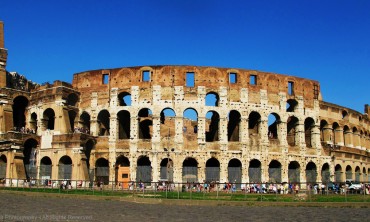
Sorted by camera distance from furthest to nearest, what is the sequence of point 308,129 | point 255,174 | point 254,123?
point 308,129 → point 254,123 → point 255,174

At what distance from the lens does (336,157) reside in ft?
139

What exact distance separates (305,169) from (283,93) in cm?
746

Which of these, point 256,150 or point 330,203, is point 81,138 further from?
point 330,203

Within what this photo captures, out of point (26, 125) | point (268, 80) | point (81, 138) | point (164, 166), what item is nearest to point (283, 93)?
point (268, 80)

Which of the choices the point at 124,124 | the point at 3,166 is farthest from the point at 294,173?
the point at 3,166

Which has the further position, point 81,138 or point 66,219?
point 81,138

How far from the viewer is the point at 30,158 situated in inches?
1479

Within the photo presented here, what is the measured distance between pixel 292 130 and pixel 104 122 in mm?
18331

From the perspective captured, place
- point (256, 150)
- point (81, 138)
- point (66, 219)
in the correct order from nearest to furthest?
point (66, 219)
point (81, 138)
point (256, 150)

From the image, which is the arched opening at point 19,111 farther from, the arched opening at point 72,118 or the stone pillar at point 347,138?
the stone pillar at point 347,138

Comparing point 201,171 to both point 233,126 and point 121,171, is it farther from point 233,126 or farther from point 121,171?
point 121,171

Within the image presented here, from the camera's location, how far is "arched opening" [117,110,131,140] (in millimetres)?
38438

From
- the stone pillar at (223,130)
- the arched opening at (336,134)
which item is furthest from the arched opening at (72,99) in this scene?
the arched opening at (336,134)

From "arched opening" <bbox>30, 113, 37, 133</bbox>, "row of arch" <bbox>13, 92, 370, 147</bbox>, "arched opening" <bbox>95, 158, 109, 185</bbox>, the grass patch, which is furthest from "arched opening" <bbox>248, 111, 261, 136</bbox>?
"arched opening" <bbox>30, 113, 37, 133</bbox>
